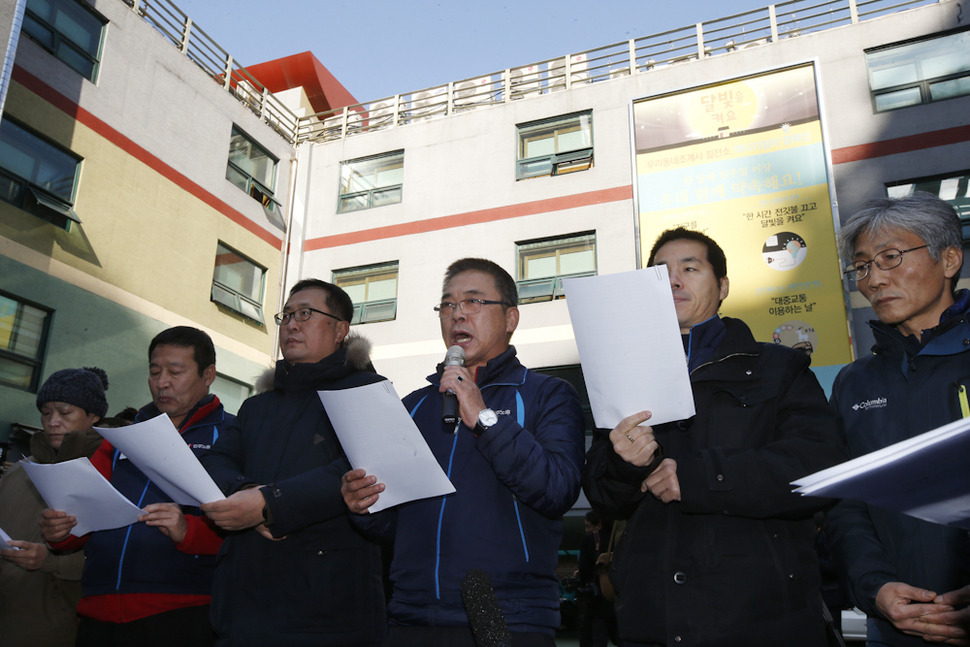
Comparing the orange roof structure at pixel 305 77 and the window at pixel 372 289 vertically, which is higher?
the orange roof structure at pixel 305 77

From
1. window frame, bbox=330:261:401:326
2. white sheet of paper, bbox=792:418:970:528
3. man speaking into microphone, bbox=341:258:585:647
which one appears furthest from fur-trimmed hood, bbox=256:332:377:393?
window frame, bbox=330:261:401:326

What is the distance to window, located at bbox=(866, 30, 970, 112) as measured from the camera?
11.4 m

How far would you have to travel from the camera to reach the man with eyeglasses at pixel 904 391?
202 centimetres

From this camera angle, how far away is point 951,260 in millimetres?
2457

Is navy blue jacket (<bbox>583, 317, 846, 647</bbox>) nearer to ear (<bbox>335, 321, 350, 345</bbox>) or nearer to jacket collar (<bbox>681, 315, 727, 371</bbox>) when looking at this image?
jacket collar (<bbox>681, 315, 727, 371</bbox>)

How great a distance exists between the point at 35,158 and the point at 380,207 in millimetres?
6339

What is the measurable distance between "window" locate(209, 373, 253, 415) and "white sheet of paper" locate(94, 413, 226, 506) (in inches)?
413

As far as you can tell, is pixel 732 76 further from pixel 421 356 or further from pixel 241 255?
pixel 241 255

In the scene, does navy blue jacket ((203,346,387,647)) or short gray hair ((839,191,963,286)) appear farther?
navy blue jacket ((203,346,387,647))

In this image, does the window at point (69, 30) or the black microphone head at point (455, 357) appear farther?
the window at point (69, 30)

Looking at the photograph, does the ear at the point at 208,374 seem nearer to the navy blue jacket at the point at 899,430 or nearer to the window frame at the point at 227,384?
the navy blue jacket at the point at 899,430

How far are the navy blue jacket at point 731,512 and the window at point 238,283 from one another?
1215cm

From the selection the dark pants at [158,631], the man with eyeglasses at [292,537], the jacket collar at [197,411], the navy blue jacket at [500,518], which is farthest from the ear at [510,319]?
the dark pants at [158,631]

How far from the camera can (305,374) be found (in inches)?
122
